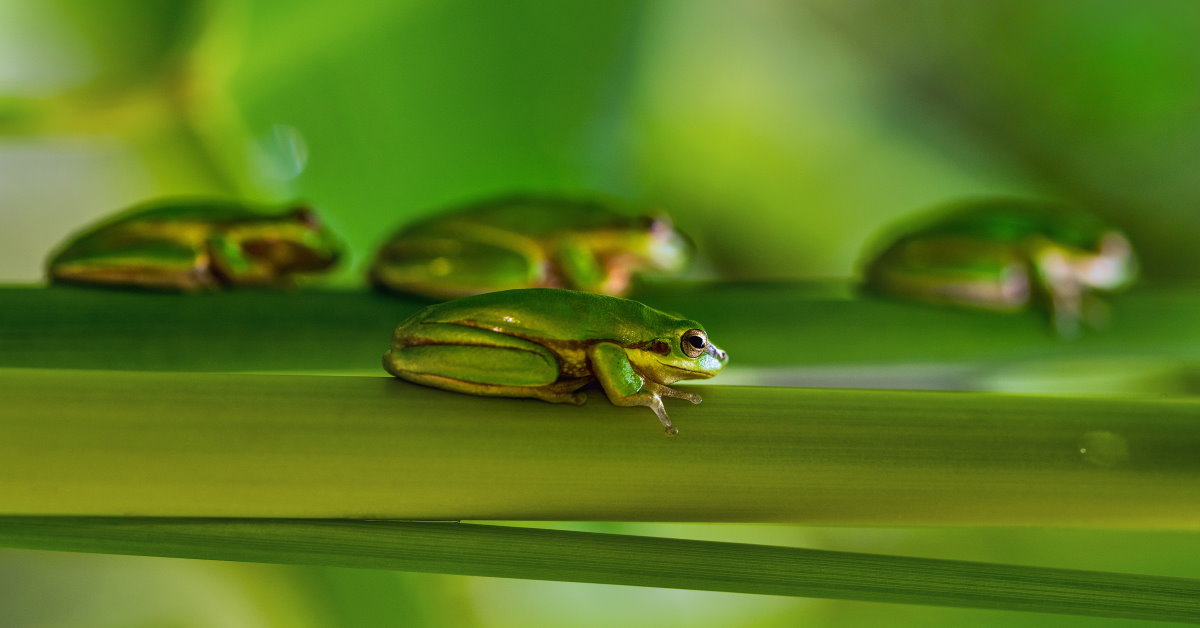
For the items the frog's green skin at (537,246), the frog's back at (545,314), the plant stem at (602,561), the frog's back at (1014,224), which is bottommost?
the plant stem at (602,561)

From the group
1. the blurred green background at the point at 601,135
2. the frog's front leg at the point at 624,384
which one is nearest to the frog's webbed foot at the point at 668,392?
the frog's front leg at the point at 624,384

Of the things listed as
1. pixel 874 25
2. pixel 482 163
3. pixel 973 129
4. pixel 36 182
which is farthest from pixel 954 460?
pixel 874 25

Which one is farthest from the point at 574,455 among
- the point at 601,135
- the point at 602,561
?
the point at 601,135

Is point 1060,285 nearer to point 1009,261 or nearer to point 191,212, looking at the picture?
point 1009,261

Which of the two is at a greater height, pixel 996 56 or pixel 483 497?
pixel 996 56

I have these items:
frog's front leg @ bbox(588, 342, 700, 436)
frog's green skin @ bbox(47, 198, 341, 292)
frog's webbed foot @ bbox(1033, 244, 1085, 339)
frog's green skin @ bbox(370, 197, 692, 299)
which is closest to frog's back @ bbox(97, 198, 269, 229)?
frog's green skin @ bbox(47, 198, 341, 292)

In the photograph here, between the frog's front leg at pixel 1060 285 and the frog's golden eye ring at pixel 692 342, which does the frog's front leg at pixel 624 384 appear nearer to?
the frog's golden eye ring at pixel 692 342

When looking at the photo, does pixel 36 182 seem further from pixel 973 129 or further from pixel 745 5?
pixel 973 129
